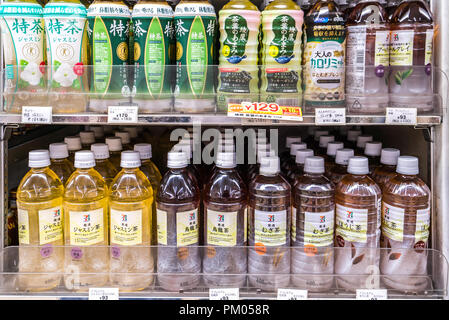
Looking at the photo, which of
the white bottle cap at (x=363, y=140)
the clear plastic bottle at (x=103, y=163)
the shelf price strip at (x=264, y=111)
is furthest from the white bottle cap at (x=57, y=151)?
the white bottle cap at (x=363, y=140)

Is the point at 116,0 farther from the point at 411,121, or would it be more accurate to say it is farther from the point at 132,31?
the point at 411,121

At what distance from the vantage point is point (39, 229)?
1.37m

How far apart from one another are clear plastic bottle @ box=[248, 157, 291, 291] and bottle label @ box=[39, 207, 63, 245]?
27.1 inches

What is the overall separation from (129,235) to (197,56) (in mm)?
661

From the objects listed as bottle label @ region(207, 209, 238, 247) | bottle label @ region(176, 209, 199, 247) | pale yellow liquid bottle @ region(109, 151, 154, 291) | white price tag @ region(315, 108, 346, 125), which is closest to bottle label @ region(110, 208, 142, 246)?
pale yellow liquid bottle @ region(109, 151, 154, 291)

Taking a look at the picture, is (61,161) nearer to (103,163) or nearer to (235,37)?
(103,163)

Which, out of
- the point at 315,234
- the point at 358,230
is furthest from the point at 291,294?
the point at 358,230

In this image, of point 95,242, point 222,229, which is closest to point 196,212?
point 222,229

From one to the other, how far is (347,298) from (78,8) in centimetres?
135

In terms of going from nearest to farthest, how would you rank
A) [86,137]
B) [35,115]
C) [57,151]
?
[35,115] < [57,151] < [86,137]

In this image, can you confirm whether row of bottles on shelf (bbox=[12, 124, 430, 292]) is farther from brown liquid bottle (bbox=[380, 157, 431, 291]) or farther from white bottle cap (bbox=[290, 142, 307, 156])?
white bottle cap (bbox=[290, 142, 307, 156])

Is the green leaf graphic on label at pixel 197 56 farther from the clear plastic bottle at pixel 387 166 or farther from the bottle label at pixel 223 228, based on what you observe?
the clear plastic bottle at pixel 387 166

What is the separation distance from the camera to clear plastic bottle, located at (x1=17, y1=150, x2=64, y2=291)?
1.36 meters

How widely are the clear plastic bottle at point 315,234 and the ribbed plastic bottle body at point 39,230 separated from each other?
0.84m
